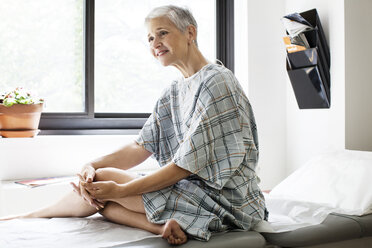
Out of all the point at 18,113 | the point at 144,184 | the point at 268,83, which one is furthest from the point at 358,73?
the point at 18,113

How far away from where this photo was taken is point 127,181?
1.54m

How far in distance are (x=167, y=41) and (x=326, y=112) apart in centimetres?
126

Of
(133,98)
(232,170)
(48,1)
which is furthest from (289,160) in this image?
(48,1)

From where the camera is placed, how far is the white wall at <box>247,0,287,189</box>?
9.40ft

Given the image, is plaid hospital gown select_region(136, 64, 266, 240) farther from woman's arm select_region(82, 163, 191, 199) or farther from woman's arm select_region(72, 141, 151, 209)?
woman's arm select_region(72, 141, 151, 209)

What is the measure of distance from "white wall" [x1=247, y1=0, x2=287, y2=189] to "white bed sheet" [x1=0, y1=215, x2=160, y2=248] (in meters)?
1.54

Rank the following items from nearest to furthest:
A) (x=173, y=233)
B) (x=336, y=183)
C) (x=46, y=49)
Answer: (x=173, y=233) < (x=336, y=183) < (x=46, y=49)

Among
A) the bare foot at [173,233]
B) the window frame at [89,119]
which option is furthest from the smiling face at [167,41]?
the window frame at [89,119]

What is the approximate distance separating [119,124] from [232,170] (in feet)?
5.13

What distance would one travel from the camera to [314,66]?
7.95 ft

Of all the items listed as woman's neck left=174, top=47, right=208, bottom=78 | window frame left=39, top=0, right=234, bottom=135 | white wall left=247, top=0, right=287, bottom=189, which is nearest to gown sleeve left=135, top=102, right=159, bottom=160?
woman's neck left=174, top=47, right=208, bottom=78

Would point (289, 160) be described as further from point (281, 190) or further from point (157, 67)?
point (157, 67)

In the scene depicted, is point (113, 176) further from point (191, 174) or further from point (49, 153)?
point (49, 153)

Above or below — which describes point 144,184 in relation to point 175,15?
below
